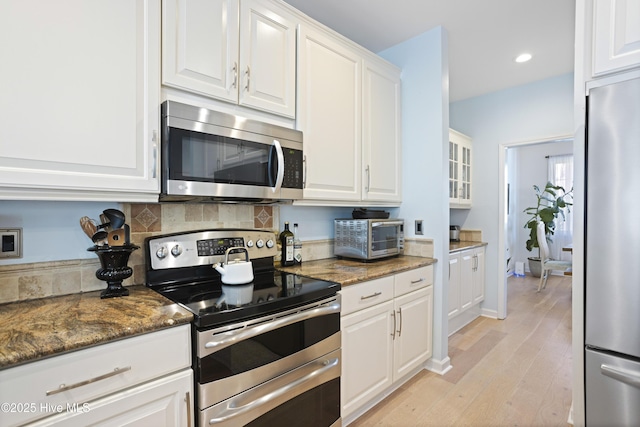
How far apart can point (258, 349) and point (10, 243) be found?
1109 millimetres

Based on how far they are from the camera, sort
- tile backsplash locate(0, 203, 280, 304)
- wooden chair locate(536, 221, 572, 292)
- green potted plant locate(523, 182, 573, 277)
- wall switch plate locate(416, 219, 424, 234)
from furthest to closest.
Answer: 1. green potted plant locate(523, 182, 573, 277)
2. wooden chair locate(536, 221, 572, 292)
3. wall switch plate locate(416, 219, 424, 234)
4. tile backsplash locate(0, 203, 280, 304)

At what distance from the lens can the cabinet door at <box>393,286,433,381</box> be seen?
2.14 meters

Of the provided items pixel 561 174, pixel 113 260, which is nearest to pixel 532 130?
pixel 561 174

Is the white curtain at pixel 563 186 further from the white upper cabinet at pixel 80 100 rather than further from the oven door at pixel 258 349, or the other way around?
the white upper cabinet at pixel 80 100

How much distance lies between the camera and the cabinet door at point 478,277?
3.61 meters

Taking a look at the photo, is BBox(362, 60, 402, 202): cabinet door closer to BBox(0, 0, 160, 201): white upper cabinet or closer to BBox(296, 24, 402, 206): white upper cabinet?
BBox(296, 24, 402, 206): white upper cabinet

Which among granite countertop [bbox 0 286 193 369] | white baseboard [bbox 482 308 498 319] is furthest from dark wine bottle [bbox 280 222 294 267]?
white baseboard [bbox 482 308 498 319]

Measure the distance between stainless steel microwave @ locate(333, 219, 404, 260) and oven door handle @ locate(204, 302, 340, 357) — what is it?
0.83 metres

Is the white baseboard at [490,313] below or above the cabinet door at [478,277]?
below

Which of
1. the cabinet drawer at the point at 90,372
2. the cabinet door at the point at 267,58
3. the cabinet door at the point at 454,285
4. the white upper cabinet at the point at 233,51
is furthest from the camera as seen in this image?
the cabinet door at the point at 454,285

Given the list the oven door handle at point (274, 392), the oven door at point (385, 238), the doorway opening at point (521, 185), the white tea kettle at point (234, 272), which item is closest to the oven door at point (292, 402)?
the oven door handle at point (274, 392)

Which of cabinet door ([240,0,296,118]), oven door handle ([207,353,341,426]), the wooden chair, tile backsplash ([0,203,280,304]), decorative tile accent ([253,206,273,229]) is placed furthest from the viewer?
the wooden chair

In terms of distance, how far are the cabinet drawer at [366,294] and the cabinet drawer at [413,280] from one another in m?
0.10

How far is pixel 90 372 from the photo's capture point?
950mm
